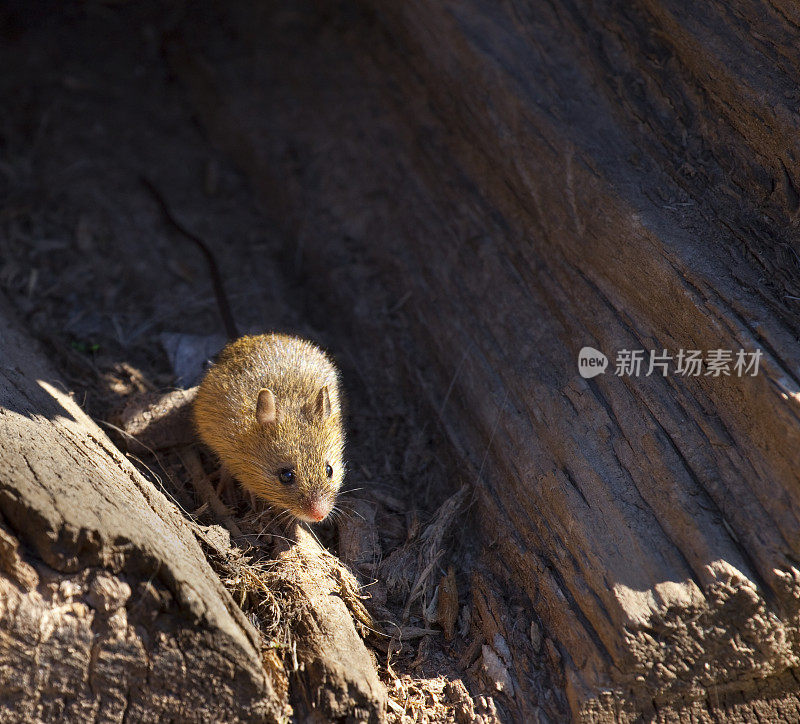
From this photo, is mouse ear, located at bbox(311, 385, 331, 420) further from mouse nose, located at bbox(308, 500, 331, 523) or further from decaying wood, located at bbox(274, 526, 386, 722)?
decaying wood, located at bbox(274, 526, 386, 722)

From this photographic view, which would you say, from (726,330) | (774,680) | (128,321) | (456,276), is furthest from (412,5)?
(774,680)

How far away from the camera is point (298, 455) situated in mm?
4332

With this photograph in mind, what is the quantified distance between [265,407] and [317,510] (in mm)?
717

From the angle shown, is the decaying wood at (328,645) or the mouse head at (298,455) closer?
the decaying wood at (328,645)

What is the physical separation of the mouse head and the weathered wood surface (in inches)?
36.1

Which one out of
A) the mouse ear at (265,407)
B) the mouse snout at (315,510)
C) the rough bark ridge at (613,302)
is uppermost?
the rough bark ridge at (613,302)

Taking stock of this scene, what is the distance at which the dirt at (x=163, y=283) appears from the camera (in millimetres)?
4141

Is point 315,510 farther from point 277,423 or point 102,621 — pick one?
point 102,621

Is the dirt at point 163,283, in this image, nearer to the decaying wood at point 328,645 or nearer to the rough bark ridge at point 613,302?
the decaying wood at point 328,645

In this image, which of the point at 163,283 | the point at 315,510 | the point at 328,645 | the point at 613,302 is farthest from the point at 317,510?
the point at 163,283

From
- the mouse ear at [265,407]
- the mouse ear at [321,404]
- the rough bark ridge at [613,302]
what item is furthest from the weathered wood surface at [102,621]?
the rough bark ridge at [613,302]

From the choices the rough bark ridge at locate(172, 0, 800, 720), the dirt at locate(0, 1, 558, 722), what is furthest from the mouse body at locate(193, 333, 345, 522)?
the rough bark ridge at locate(172, 0, 800, 720)

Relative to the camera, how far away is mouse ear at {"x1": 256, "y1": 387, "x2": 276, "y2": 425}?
436cm

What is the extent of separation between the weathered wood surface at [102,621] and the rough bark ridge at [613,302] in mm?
1544
